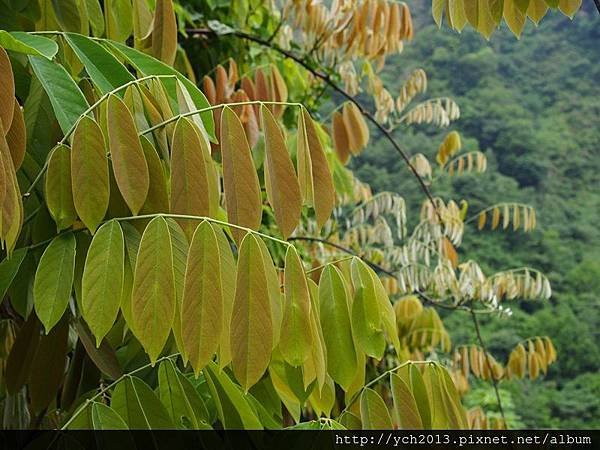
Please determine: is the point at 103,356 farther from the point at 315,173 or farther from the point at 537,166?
the point at 537,166

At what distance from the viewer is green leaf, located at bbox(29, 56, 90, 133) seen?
0.53 m

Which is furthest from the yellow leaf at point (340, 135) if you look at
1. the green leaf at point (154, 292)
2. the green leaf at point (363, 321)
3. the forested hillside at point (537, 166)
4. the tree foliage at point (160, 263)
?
the forested hillside at point (537, 166)

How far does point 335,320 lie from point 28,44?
0.31 metres

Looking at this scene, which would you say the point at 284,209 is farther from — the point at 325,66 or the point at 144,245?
the point at 325,66

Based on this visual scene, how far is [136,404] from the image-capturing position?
0.53m

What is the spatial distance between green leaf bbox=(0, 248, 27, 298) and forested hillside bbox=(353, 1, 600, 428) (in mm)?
8833

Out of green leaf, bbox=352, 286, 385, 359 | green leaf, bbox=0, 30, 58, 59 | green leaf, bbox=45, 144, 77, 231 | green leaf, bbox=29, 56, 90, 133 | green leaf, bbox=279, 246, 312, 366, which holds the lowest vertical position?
green leaf, bbox=352, 286, 385, 359

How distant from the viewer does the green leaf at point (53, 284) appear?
1.59 ft

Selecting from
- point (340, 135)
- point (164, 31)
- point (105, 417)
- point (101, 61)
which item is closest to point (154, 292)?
point (105, 417)

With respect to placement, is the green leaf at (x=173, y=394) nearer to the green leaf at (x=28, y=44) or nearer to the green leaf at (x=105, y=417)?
the green leaf at (x=105, y=417)

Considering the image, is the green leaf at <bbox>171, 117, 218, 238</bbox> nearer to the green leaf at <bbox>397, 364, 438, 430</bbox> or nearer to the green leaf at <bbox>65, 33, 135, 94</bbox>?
the green leaf at <bbox>65, 33, 135, 94</bbox>

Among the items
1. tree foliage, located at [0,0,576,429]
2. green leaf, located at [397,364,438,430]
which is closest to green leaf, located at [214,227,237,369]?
tree foliage, located at [0,0,576,429]

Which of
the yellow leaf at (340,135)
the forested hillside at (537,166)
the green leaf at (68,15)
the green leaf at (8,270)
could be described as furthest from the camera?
the forested hillside at (537,166)

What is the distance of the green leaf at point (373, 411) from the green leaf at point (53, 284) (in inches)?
10.5
